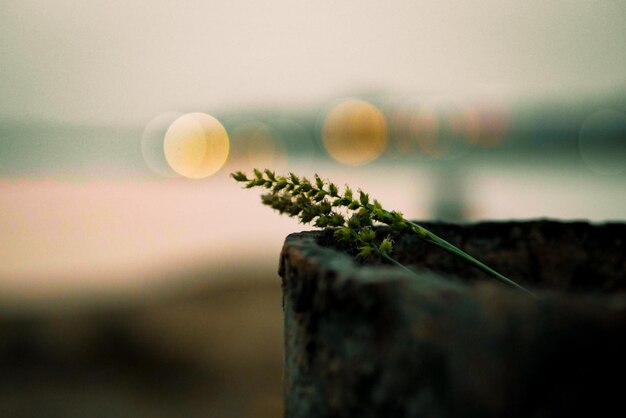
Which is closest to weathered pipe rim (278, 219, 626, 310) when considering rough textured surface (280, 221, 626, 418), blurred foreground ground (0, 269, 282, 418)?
rough textured surface (280, 221, 626, 418)

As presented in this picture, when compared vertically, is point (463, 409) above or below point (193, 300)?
above

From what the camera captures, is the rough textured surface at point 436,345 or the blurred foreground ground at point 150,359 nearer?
the rough textured surface at point 436,345

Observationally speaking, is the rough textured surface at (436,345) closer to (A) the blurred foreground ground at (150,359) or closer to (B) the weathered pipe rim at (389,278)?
(B) the weathered pipe rim at (389,278)

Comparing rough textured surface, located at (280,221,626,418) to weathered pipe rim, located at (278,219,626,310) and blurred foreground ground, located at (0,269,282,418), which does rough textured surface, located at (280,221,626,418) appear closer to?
weathered pipe rim, located at (278,219,626,310)

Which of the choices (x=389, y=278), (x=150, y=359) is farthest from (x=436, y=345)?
(x=150, y=359)

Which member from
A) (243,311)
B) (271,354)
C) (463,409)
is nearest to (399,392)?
(463,409)

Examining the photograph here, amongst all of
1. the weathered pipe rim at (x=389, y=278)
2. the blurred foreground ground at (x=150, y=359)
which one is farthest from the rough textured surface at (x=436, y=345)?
the blurred foreground ground at (x=150, y=359)

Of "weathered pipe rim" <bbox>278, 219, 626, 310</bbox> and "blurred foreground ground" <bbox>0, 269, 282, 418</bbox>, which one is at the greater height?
"weathered pipe rim" <bbox>278, 219, 626, 310</bbox>

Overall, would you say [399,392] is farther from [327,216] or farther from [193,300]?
[193,300]

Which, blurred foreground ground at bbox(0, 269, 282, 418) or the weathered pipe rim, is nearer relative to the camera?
the weathered pipe rim
